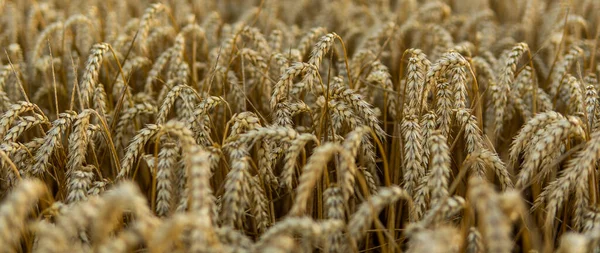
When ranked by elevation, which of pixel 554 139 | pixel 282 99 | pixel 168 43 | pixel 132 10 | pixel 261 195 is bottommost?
pixel 261 195

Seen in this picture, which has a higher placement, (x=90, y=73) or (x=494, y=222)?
(x=90, y=73)

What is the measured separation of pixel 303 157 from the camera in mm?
2332

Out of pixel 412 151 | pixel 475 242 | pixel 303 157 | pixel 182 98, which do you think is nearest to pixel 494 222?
pixel 475 242

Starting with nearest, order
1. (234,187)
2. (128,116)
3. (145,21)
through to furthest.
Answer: (234,187), (128,116), (145,21)

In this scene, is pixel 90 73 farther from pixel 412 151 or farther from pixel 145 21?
pixel 412 151

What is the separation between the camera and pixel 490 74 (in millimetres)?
3055

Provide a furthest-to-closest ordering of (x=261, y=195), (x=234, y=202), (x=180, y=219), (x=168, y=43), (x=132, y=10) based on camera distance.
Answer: (x=132, y=10)
(x=168, y=43)
(x=261, y=195)
(x=234, y=202)
(x=180, y=219)

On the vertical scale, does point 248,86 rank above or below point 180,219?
above

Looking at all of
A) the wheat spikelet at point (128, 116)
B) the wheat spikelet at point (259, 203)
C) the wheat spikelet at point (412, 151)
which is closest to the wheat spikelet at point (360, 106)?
the wheat spikelet at point (412, 151)

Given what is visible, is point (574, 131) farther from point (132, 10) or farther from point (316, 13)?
point (132, 10)

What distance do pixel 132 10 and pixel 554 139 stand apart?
3998 millimetres

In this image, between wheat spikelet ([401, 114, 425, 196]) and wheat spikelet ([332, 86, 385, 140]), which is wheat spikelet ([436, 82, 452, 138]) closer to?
wheat spikelet ([401, 114, 425, 196])

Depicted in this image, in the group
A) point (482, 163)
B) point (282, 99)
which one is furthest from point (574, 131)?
point (282, 99)

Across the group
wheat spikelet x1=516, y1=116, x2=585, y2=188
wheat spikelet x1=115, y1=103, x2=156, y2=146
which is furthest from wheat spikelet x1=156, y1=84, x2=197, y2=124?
wheat spikelet x1=516, y1=116, x2=585, y2=188
